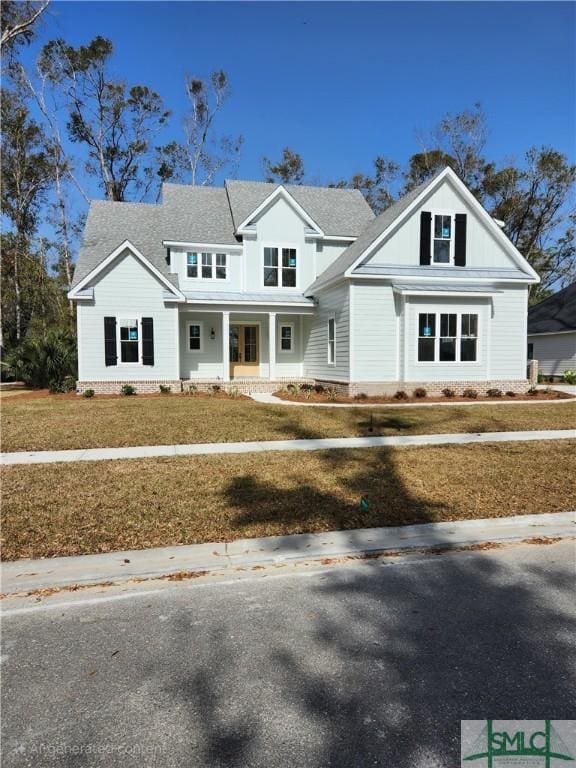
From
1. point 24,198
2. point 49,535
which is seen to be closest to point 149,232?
point 24,198

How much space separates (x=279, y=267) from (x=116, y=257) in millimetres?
6528

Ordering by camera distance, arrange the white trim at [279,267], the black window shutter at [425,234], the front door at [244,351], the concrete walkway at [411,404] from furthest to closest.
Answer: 1. the front door at [244,351]
2. the white trim at [279,267]
3. the black window shutter at [425,234]
4. the concrete walkway at [411,404]

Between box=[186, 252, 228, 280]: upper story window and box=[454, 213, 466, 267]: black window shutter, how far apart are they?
8977mm

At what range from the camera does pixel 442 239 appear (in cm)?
1877

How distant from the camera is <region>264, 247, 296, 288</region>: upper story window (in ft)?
71.8

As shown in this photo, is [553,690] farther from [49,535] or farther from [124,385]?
[124,385]

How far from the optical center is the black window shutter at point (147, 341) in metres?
19.3

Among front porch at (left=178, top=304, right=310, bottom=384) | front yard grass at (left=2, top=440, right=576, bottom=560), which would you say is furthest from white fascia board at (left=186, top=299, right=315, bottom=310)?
front yard grass at (left=2, top=440, right=576, bottom=560)

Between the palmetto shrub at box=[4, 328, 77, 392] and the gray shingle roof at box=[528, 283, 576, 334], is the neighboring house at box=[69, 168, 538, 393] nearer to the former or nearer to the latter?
the palmetto shrub at box=[4, 328, 77, 392]

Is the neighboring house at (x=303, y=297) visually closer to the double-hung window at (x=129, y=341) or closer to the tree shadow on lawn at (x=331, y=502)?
the double-hung window at (x=129, y=341)

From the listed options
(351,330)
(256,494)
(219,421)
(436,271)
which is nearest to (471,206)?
(436,271)

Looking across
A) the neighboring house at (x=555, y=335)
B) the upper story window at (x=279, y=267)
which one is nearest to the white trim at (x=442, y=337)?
the upper story window at (x=279, y=267)

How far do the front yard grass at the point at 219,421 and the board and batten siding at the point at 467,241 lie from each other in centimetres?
619

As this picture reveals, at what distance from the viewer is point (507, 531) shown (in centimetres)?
531
